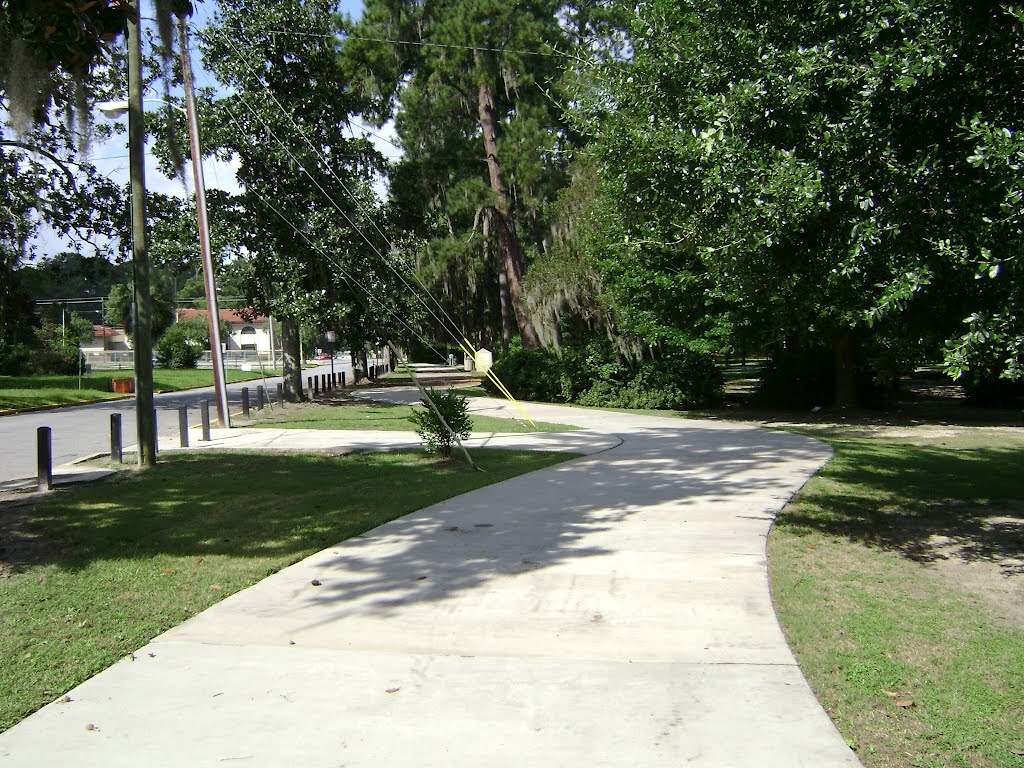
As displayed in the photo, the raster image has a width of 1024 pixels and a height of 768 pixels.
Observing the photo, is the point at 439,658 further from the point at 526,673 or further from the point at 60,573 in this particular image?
the point at 60,573

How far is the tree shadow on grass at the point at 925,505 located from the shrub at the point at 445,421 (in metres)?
5.10

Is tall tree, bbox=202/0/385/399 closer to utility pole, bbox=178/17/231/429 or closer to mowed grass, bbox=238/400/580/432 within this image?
mowed grass, bbox=238/400/580/432

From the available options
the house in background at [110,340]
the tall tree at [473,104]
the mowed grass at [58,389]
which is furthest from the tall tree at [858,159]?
the house in background at [110,340]

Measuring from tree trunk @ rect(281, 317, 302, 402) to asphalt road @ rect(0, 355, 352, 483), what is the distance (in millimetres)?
1221

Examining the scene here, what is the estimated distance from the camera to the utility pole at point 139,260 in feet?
41.0

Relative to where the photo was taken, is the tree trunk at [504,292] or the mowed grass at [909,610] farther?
the tree trunk at [504,292]

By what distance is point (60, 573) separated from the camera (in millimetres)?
6590

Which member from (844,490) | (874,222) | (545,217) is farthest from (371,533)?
(545,217)

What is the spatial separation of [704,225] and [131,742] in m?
6.20

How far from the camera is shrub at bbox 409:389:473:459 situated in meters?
13.2

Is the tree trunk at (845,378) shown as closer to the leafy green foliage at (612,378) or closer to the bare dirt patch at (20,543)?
the leafy green foliage at (612,378)

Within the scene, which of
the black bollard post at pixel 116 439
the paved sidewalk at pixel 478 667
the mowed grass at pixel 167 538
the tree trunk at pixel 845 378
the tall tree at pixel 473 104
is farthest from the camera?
the tall tree at pixel 473 104

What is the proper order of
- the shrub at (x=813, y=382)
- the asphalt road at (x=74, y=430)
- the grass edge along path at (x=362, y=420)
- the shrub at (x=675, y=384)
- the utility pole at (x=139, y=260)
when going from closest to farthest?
the utility pole at (x=139, y=260)
the asphalt road at (x=74, y=430)
the grass edge along path at (x=362, y=420)
the shrub at (x=813, y=382)
the shrub at (x=675, y=384)

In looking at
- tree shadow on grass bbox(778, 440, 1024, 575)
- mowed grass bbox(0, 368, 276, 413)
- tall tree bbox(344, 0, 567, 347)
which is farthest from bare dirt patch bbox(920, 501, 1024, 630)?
mowed grass bbox(0, 368, 276, 413)
